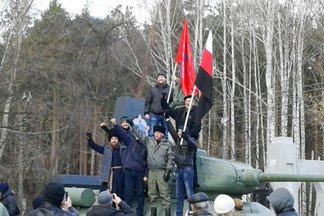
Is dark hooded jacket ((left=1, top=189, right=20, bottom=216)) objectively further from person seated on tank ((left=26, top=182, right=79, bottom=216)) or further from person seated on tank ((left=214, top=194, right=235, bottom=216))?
person seated on tank ((left=214, top=194, right=235, bottom=216))

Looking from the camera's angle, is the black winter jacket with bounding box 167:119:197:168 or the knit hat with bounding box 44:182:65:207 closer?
the knit hat with bounding box 44:182:65:207

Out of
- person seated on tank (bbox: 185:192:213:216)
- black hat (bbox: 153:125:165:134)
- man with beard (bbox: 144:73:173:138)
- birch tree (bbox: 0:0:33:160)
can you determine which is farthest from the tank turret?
birch tree (bbox: 0:0:33:160)

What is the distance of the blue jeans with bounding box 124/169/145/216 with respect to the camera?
1153 cm

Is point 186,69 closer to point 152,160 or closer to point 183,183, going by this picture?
point 152,160

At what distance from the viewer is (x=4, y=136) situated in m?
26.4

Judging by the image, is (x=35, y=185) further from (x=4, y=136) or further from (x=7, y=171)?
(x=4, y=136)

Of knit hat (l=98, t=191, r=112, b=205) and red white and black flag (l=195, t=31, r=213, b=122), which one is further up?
red white and black flag (l=195, t=31, r=213, b=122)

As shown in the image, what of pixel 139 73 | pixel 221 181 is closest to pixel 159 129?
pixel 221 181

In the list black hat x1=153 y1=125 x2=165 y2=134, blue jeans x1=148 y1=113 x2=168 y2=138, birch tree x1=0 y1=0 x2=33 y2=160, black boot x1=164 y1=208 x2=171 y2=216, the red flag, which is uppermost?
birch tree x1=0 y1=0 x2=33 y2=160

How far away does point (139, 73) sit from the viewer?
37156 millimetres

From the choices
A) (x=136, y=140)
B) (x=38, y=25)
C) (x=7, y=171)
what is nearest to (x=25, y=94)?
(x=7, y=171)

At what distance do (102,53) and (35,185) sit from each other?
7.58m

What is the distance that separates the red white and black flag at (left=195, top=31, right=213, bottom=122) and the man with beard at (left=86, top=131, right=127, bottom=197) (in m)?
1.35

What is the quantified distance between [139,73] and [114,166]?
83.4 ft
